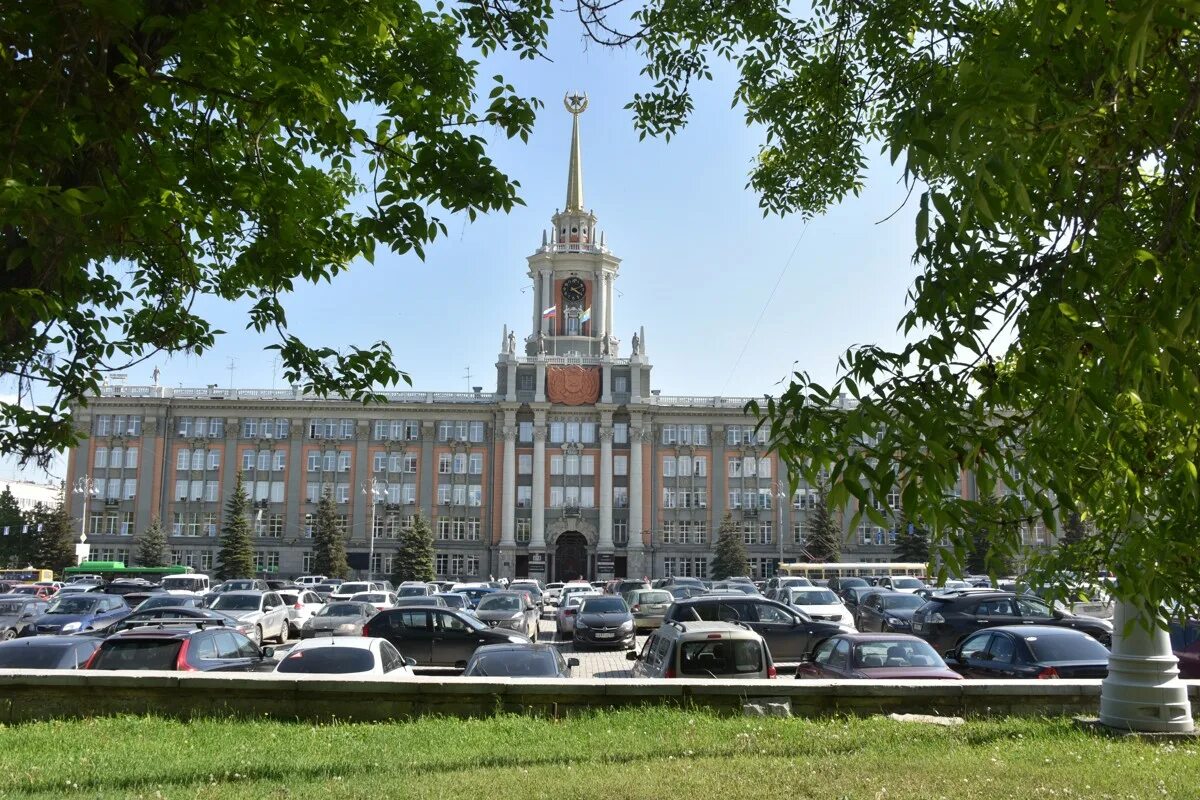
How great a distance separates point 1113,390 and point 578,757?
21.4 feet

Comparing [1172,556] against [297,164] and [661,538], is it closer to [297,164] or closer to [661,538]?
[297,164]

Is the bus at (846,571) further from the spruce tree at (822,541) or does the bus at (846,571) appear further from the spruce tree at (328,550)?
the spruce tree at (328,550)

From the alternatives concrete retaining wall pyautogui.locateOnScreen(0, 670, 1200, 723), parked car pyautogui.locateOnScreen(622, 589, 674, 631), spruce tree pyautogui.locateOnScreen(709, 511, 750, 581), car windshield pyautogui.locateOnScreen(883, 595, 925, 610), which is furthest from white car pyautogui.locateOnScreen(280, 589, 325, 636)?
spruce tree pyautogui.locateOnScreen(709, 511, 750, 581)

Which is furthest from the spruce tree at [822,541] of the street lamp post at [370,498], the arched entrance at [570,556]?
the street lamp post at [370,498]

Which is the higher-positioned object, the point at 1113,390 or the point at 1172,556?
the point at 1113,390

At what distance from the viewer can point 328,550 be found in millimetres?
80062

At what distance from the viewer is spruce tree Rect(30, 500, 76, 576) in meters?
→ 77.2

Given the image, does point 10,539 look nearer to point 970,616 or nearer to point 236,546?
point 236,546

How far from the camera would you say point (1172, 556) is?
15.4ft

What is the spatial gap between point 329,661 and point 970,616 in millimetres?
17389

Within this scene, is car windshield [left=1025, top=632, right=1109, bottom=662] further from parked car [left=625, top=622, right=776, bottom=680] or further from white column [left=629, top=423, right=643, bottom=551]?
white column [left=629, top=423, right=643, bottom=551]

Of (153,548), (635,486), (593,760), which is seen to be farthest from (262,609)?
(635,486)

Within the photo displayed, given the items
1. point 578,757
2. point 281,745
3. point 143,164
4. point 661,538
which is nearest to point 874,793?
point 578,757

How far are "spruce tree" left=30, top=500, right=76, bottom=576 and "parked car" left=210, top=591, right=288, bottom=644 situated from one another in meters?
55.7
